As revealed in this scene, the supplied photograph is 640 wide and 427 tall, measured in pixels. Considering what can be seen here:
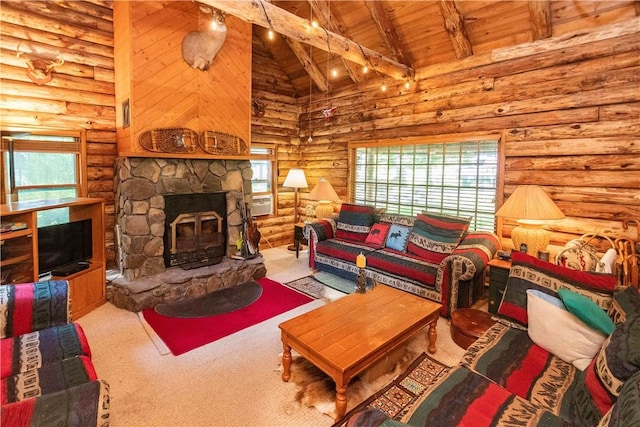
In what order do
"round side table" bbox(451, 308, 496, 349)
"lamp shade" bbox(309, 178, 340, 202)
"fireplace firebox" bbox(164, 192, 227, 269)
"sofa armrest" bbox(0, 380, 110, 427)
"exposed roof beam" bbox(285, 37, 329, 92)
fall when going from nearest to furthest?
1. "sofa armrest" bbox(0, 380, 110, 427)
2. "round side table" bbox(451, 308, 496, 349)
3. "fireplace firebox" bbox(164, 192, 227, 269)
4. "lamp shade" bbox(309, 178, 340, 202)
5. "exposed roof beam" bbox(285, 37, 329, 92)

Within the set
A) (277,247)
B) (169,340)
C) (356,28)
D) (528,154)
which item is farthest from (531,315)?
(277,247)

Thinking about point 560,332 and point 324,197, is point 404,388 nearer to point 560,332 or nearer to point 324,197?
point 560,332

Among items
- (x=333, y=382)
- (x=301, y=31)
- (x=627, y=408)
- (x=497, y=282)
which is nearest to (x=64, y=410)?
(x=333, y=382)

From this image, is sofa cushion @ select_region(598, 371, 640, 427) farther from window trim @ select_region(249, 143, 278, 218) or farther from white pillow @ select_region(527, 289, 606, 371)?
window trim @ select_region(249, 143, 278, 218)

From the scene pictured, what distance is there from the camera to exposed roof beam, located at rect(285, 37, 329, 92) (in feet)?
17.5

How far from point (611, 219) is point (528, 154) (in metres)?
0.99

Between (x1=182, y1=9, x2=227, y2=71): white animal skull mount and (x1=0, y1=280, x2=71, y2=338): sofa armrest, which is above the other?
(x1=182, y1=9, x2=227, y2=71): white animal skull mount

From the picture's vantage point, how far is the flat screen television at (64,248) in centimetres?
306

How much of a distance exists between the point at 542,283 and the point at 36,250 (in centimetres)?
389

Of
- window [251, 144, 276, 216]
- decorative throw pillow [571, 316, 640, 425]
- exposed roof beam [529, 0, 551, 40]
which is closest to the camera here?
decorative throw pillow [571, 316, 640, 425]

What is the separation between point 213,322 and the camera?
3.19m

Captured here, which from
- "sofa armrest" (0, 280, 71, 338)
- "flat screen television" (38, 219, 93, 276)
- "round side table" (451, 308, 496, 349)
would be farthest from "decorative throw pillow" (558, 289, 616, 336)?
"flat screen television" (38, 219, 93, 276)

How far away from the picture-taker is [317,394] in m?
2.19

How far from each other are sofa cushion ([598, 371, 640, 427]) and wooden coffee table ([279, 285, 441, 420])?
116 centimetres
